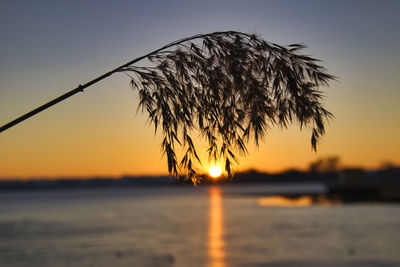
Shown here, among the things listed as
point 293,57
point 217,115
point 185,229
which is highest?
point 293,57

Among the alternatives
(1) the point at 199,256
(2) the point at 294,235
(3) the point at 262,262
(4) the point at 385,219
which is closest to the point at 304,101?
(3) the point at 262,262

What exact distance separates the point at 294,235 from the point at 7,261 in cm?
3060

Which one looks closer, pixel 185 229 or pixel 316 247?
pixel 316 247

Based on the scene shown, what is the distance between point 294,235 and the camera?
55.0 meters

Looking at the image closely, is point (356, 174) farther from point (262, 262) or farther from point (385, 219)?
point (262, 262)

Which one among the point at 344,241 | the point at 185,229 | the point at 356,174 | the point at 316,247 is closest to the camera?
the point at 316,247

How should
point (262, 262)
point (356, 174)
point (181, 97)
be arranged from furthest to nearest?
point (356, 174) < point (262, 262) < point (181, 97)

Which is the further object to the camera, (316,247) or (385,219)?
(385,219)

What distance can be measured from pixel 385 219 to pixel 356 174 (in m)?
64.8

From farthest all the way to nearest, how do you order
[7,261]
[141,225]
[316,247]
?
[141,225] → [316,247] → [7,261]

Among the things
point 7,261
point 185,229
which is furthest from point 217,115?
point 185,229

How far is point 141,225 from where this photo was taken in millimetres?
73625

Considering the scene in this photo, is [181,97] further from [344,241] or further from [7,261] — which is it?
[344,241]

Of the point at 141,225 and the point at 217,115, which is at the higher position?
the point at 217,115
